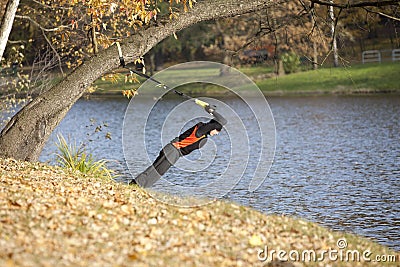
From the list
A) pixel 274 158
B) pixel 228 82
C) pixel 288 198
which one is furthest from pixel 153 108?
pixel 288 198

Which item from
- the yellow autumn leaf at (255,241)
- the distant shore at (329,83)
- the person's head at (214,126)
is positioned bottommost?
the distant shore at (329,83)

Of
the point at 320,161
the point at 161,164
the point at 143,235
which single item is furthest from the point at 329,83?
the point at 143,235

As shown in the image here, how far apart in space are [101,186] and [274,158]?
1029cm

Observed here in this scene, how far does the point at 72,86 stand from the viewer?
1362 cm

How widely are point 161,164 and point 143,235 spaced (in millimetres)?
4550

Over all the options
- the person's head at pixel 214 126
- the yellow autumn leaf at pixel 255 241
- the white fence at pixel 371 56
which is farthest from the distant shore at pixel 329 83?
the yellow autumn leaf at pixel 255 241

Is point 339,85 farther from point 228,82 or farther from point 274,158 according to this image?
point 274,158

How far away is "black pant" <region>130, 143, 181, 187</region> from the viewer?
1236 cm

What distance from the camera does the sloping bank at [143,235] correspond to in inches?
281

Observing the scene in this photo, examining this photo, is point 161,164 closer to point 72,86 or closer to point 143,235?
point 72,86

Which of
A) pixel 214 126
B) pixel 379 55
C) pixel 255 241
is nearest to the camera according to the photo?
pixel 255 241

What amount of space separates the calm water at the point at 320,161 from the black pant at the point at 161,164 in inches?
93.3

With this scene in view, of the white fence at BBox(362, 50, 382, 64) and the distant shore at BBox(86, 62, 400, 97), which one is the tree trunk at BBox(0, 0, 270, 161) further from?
the white fence at BBox(362, 50, 382, 64)

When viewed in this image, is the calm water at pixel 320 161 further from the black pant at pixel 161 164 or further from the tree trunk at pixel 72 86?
the tree trunk at pixel 72 86
